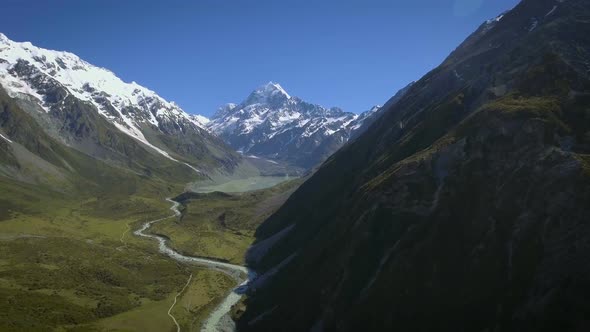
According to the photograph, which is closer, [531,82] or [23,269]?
[531,82]

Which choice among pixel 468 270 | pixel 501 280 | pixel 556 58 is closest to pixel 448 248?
pixel 468 270

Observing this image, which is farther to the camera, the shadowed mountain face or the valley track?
the valley track

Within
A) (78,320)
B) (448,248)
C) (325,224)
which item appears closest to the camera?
(448,248)

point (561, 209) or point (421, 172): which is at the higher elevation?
point (421, 172)

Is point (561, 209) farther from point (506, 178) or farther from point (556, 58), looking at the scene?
point (556, 58)

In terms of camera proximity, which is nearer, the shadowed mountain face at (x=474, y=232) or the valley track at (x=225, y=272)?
the shadowed mountain face at (x=474, y=232)

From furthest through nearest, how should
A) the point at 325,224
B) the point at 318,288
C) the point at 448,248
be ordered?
1. the point at 325,224
2. the point at 318,288
3. the point at 448,248

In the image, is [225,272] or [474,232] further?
[225,272]

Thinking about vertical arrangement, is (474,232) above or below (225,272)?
below
